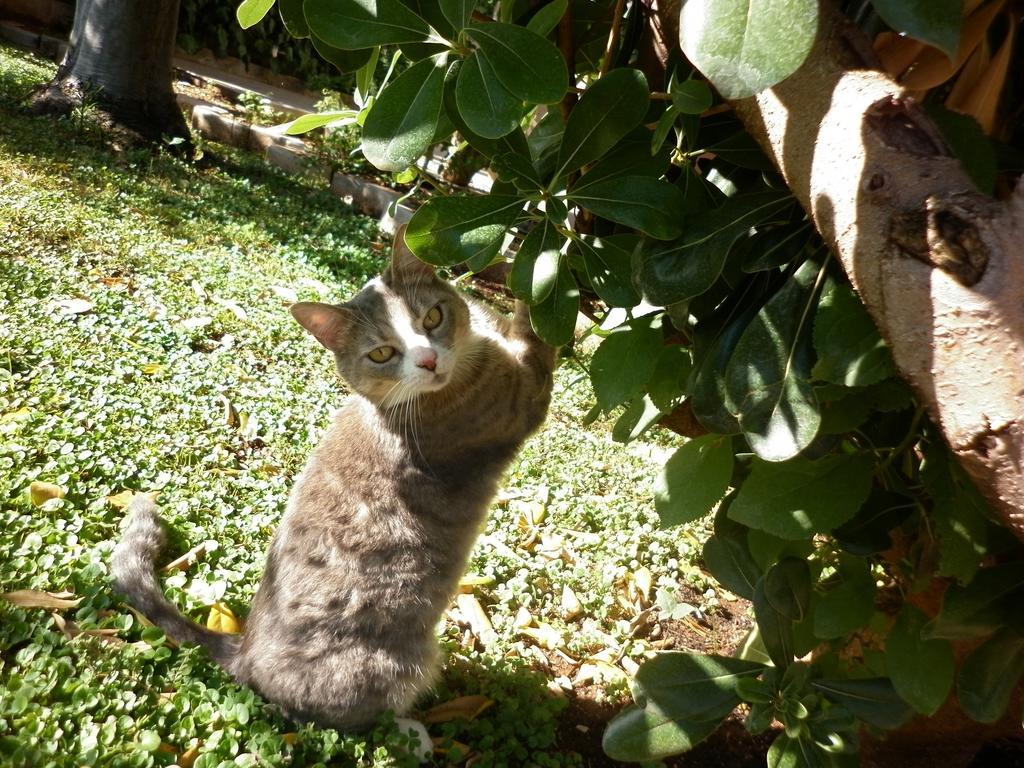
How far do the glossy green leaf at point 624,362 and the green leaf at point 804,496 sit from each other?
0.85 feet

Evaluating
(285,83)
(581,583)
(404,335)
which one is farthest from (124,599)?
(285,83)

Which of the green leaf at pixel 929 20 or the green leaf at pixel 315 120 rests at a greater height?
the green leaf at pixel 929 20

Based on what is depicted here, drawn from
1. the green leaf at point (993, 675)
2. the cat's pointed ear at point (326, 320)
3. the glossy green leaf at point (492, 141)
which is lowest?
the cat's pointed ear at point (326, 320)

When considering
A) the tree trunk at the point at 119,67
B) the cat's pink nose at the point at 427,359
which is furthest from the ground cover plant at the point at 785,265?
the tree trunk at the point at 119,67

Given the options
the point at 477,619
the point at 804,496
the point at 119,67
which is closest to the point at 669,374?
the point at 804,496

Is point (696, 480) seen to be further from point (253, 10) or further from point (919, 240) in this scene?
point (253, 10)

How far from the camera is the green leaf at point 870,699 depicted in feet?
4.69

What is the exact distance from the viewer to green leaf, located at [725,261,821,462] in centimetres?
104

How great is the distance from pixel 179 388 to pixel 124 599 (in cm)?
131

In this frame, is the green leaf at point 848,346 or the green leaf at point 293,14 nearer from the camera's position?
the green leaf at point 848,346

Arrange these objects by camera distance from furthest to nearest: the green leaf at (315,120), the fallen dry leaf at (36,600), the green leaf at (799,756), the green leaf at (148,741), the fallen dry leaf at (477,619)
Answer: the fallen dry leaf at (477,619)
the fallen dry leaf at (36,600)
the green leaf at (148,741)
the green leaf at (315,120)
the green leaf at (799,756)

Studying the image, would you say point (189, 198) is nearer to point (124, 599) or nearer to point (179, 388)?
point (179, 388)

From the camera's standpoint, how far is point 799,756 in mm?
1425

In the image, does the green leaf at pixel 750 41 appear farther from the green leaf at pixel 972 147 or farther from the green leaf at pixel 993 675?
the green leaf at pixel 993 675
